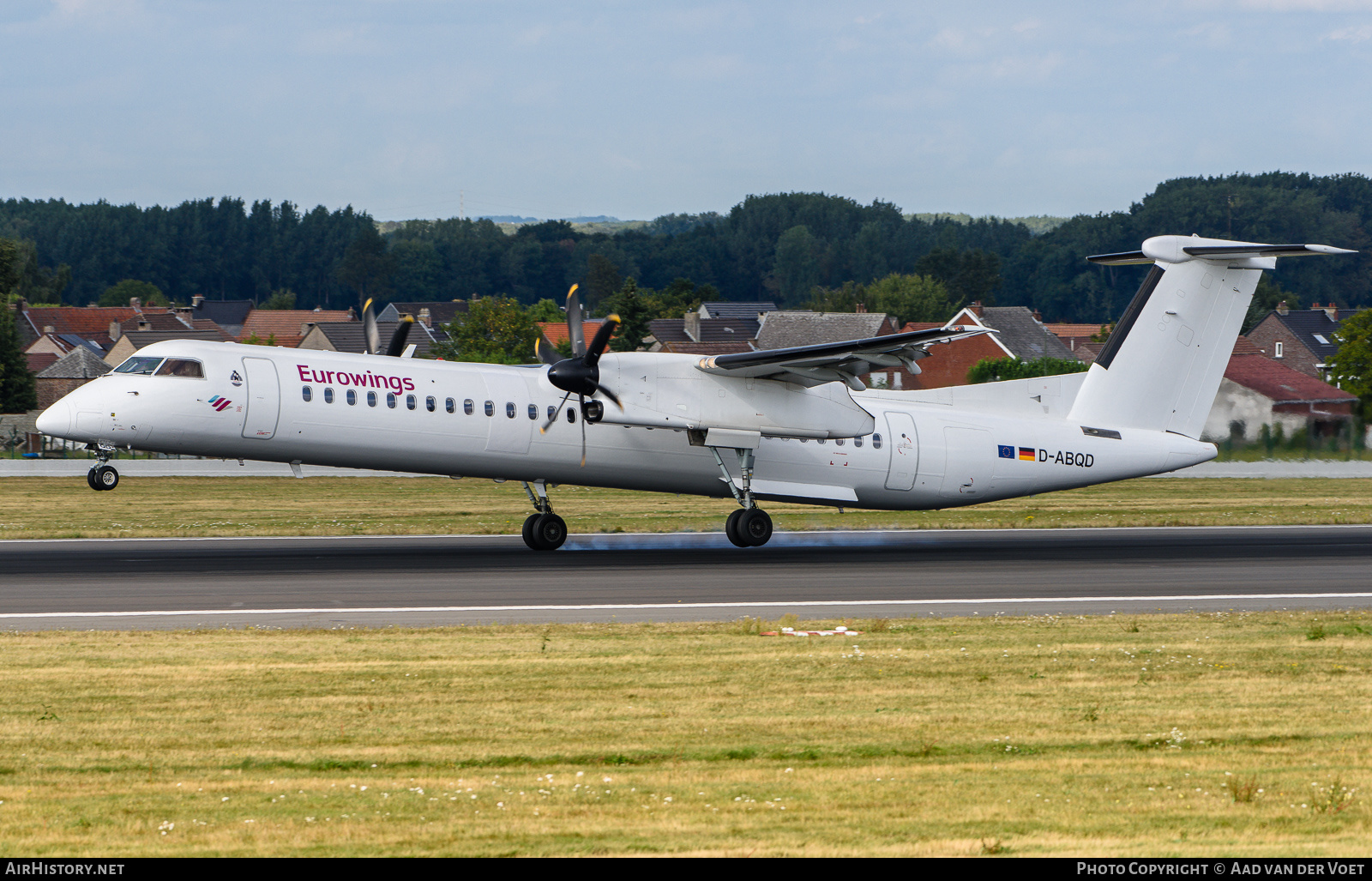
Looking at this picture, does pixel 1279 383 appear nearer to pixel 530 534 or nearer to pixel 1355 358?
pixel 1355 358

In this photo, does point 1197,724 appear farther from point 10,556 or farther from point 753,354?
point 10,556

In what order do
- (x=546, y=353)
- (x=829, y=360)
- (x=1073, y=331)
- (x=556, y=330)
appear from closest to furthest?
(x=829, y=360)
(x=546, y=353)
(x=556, y=330)
(x=1073, y=331)

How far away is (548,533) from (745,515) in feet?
12.7

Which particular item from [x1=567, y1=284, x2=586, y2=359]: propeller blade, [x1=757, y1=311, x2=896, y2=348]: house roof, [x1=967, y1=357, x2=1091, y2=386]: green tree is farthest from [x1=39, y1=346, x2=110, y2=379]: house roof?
[x1=567, y1=284, x2=586, y2=359]: propeller blade

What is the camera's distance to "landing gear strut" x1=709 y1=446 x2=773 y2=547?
86.2 ft

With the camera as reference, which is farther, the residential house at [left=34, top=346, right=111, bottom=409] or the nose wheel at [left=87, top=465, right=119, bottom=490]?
the residential house at [left=34, top=346, right=111, bottom=409]

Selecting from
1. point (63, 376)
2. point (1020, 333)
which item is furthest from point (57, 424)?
point (1020, 333)

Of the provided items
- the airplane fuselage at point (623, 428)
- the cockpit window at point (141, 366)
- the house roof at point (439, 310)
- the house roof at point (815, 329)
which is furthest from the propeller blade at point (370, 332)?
the house roof at point (439, 310)

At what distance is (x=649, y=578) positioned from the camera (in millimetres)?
22250

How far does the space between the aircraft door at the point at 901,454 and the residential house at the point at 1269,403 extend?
12948 mm

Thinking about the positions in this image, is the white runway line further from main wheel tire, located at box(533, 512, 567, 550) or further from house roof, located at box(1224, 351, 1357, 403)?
house roof, located at box(1224, 351, 1357, 403)

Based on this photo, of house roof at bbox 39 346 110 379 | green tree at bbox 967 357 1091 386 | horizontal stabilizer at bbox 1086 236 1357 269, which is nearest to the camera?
horizontal stabilizer at bbox 1086 236 1357 269

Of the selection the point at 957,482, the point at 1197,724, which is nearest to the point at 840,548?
the point at 957,482

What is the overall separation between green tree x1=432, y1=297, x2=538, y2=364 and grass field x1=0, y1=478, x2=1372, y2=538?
166 ft
